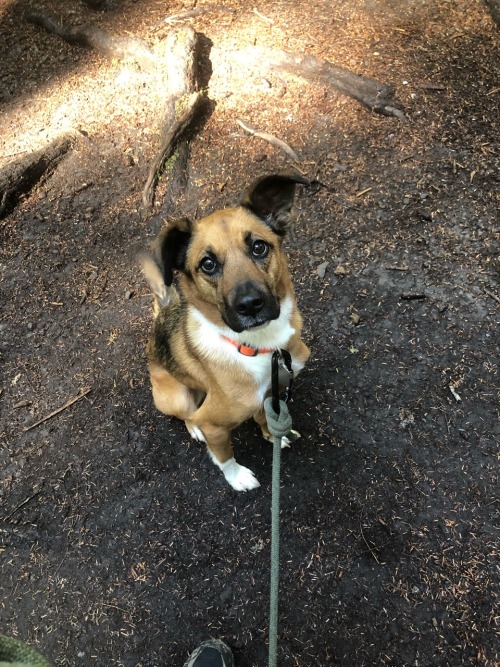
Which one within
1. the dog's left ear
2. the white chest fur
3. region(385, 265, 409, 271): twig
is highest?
the dog's left ear

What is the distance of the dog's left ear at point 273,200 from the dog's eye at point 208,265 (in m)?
0.46

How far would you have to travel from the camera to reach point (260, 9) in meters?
7.04

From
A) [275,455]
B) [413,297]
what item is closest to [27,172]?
[413,297]

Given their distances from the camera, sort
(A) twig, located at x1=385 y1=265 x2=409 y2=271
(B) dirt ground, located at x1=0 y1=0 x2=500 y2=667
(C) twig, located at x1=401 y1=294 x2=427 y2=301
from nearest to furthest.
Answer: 1. (B) dirt ground, located at x1=0 y1=0 x2=500 y2=667
2. (C) twig, located at x1=401 y1=294 x2=427 y2=301
3. (A) twig, located at x1=385 y1=265 x2=409 y2=271

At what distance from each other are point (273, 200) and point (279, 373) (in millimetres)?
1146

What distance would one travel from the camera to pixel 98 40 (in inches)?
278

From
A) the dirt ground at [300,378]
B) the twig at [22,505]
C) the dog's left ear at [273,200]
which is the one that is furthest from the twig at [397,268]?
the twig at [22,505]

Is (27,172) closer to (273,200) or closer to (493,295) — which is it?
(273,200)

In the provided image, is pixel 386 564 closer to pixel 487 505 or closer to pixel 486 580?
pixel 486 580

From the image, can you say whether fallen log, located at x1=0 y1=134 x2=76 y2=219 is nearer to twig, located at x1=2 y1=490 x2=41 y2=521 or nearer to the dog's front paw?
twig, located at x1=2 y1=490 x2=41 y2=521

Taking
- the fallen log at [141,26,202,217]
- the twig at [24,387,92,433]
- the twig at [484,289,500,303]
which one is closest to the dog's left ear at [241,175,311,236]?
the twig at [484,289,500,303]

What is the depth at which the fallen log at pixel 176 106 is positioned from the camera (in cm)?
557

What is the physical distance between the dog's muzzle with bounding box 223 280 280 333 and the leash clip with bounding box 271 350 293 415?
316 mm

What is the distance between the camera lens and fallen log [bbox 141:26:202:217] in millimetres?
5574
